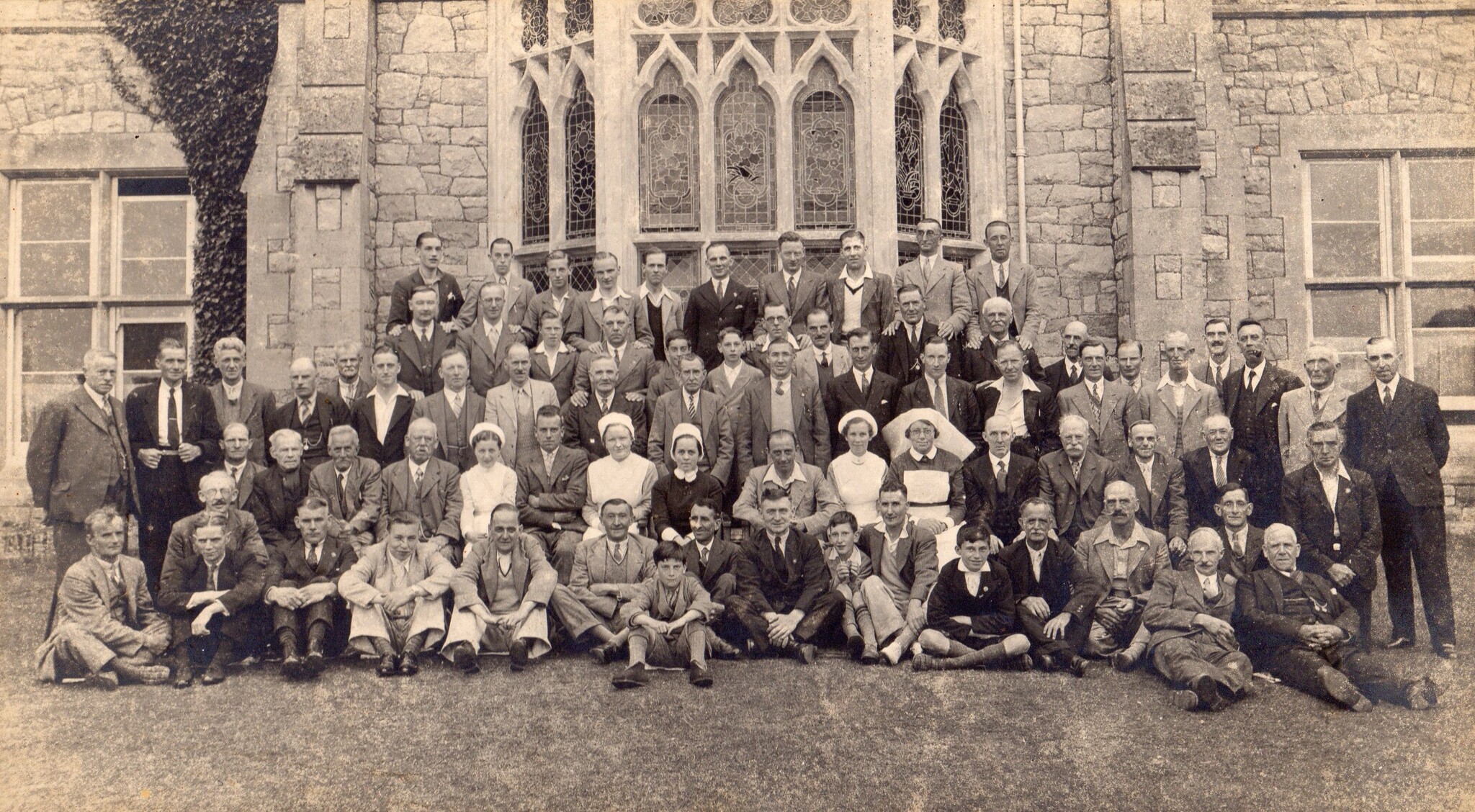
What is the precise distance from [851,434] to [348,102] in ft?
18.1

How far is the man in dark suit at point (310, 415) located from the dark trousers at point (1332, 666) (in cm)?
561

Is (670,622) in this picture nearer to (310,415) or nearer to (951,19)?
(310,415)

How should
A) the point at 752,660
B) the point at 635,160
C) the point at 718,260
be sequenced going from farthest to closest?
the point at 635,160 < the point at 718,260 < the point at 752,660

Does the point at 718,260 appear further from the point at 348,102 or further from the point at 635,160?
the point at 348,102

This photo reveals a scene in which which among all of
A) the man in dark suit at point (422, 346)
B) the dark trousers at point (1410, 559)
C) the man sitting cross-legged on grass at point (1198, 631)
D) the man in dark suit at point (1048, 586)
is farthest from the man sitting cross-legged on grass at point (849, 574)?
the man in dark suit at point (422, 346)

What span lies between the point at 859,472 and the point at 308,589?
3.22m

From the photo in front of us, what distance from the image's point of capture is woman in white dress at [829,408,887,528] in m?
8.23

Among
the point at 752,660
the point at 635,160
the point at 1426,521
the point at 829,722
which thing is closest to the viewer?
the point at 829,722

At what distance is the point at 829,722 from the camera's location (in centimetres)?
649

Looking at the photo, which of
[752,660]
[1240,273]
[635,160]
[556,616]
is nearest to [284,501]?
[556,616]

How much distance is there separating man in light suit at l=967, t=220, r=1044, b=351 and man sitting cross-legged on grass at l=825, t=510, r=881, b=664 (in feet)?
8.12

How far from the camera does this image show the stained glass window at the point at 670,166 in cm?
1105

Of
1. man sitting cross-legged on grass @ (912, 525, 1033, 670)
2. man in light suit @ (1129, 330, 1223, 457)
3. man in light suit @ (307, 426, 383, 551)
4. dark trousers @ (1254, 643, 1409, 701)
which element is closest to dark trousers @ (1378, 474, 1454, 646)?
dark trousers @ (1254, 643, 1409, 701)

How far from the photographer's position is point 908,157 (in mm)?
11195
